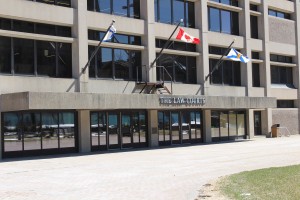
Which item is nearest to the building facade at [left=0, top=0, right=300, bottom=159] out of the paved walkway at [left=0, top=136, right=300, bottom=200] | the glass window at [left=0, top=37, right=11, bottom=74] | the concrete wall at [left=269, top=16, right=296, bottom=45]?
the glass window at [left=0, top=37, right=11, bottom=74]

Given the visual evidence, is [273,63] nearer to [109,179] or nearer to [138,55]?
[138,55]

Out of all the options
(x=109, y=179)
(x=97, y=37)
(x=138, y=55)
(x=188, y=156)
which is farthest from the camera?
(x=138, y=55)

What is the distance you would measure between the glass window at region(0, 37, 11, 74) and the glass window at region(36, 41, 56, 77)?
69.6 inches

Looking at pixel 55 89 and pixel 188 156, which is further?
pixel 55 89

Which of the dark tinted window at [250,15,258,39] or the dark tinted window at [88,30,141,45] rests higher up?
the dark tinted window at [250,15,258,39]

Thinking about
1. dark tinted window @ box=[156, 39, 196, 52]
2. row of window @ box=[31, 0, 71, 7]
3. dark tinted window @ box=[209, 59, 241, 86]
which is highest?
row of window @ box=[31, 0, 71, 7]

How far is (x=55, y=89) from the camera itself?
92.6 ft

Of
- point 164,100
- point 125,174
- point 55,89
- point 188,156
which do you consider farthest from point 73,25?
point 125,174

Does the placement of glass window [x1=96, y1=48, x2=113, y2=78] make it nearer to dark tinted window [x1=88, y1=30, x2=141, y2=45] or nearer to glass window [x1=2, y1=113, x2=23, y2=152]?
dark tinted window [x1=88, y1=30, x2=141, y2=45]

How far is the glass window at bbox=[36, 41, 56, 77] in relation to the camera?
27.9 meters

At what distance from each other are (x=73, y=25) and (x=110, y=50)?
3207 millimetres

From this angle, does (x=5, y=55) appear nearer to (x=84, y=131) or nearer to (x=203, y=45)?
(x=84, y=131)

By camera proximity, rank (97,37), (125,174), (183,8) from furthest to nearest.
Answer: (183,8) → (97,37) → (125,174)

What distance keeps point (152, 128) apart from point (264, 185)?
20.2 m
